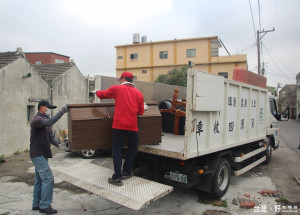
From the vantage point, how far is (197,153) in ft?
12.8

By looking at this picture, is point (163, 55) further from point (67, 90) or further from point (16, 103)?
point (16, 103)

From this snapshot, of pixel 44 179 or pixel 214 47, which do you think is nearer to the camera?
pixel 44 179

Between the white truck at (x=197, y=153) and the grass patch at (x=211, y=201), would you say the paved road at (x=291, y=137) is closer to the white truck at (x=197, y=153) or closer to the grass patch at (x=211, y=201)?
the white truck at (x=197, y=153)

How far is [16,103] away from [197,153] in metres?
8.35

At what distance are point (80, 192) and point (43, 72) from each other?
32.1 feet

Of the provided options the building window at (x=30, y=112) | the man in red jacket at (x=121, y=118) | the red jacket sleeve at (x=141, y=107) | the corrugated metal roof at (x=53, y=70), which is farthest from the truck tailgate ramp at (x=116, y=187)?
the corrugated metal roof at (x=53, y=70)

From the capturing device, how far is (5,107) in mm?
9219

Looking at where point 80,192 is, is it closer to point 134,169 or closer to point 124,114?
point 134,169

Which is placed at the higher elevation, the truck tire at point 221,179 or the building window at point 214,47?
the building window at point 214,47

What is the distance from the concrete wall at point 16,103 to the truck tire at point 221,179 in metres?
7.81

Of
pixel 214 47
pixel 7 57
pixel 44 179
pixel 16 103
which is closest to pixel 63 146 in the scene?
pixel 44 179

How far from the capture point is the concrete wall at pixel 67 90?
12.2 metres

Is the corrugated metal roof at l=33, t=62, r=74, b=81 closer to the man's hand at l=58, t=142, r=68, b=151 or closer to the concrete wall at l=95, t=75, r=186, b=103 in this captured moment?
the concrete wall at l=95, t=75, r=186, b=103

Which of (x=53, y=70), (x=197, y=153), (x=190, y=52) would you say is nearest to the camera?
(x=197, y=153)
